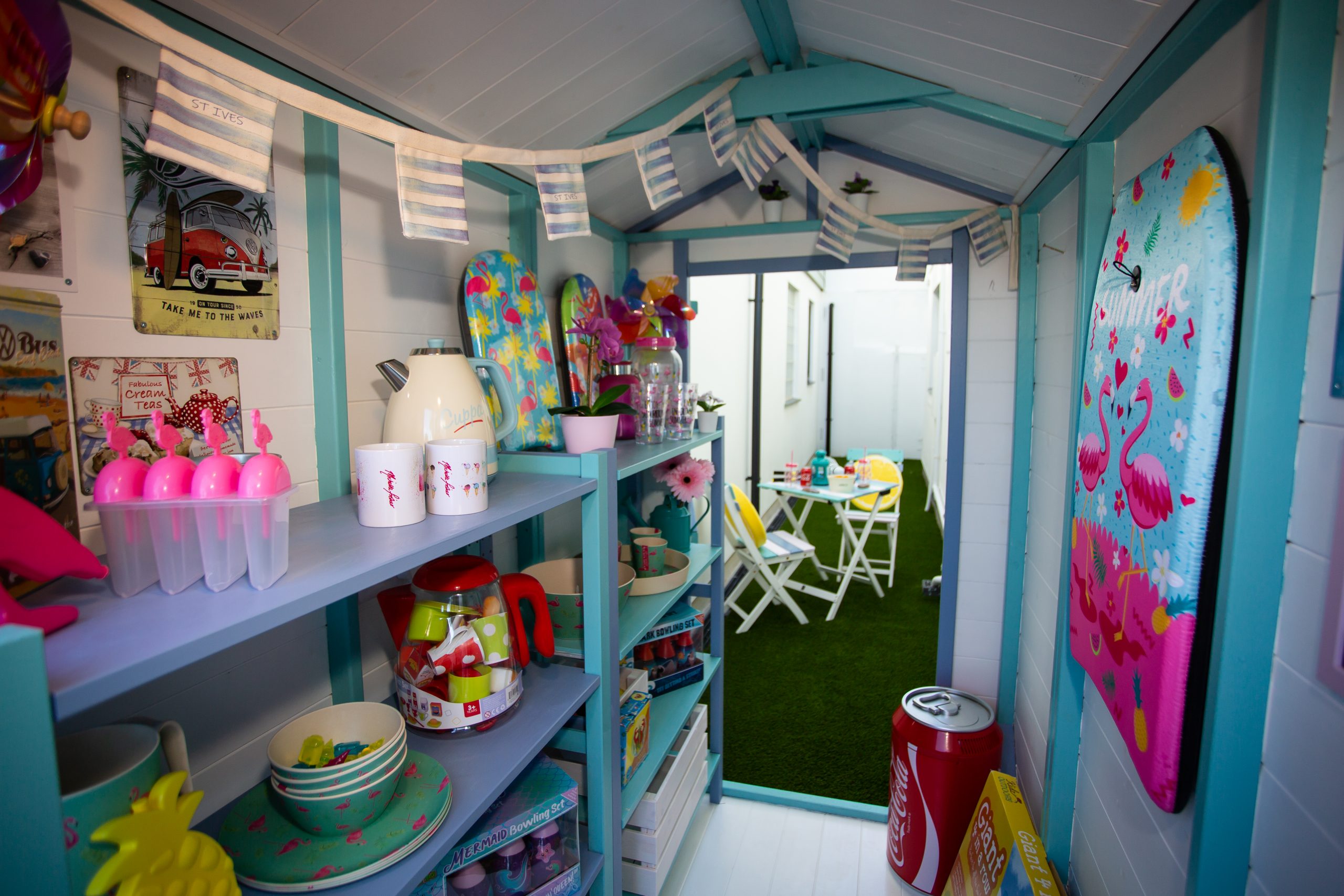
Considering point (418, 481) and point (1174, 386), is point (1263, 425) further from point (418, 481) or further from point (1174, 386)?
point (418, 481)

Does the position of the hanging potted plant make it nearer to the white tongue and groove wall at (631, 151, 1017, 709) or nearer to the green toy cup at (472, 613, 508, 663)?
the white tongue and groove wall at (631, 151, 1017, 709)

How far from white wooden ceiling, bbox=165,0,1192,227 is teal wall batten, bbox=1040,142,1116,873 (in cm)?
13

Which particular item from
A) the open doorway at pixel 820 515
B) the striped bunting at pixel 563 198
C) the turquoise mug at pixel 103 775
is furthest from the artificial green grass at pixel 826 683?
the turquoise mug at pixel 103 775

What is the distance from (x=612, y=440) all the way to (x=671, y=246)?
1471 millimetres

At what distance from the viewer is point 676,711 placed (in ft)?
6.69

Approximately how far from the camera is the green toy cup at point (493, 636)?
112 cm

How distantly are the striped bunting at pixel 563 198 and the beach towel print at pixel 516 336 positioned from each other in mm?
345

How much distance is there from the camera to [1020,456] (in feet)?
7.56

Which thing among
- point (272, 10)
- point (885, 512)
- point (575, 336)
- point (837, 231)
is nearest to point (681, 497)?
point (575, 336)

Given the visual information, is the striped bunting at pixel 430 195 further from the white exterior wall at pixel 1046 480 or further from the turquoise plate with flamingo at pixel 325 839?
the white exterior wall at pixel 1046 480

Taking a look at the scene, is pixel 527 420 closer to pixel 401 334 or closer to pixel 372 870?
pixel 401 334

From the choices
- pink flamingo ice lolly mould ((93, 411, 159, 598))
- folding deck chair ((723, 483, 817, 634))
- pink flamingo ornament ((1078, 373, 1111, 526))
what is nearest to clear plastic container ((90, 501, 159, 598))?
pink flamingo ice lolly mould ((93, 411, 159, 598))

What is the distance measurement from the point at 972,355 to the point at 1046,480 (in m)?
0.58

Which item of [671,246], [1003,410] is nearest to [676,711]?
[1003,410]
